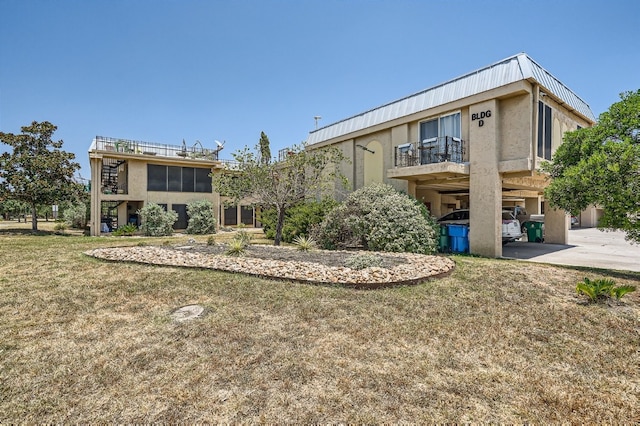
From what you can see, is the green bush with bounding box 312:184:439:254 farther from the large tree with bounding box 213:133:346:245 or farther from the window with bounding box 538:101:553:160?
the window with bounding box 538:101:553:160

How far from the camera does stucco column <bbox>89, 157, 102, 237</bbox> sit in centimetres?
2030

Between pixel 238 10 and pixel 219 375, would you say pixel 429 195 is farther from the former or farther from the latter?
pixel 219 375

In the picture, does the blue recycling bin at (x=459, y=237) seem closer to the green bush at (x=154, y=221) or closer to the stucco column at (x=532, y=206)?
the stucco column at (x=532, y=206)

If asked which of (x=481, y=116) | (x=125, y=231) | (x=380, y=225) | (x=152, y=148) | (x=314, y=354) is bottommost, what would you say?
(x=314, y=354)

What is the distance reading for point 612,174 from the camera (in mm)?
6898

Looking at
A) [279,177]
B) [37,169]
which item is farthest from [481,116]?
[37,169]

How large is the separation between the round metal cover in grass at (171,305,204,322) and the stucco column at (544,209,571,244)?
17910mm

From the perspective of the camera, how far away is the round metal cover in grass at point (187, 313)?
5.35 m

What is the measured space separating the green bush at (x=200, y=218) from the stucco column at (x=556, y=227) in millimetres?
20051

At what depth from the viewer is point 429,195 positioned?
63.9 ft

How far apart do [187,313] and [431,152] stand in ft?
37.3

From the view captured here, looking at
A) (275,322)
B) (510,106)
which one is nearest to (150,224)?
(275,322)

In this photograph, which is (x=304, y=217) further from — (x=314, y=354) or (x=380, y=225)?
(x=314, y=354)

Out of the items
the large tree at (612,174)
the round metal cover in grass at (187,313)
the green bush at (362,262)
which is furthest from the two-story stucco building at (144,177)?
the large tree at (612,174)
